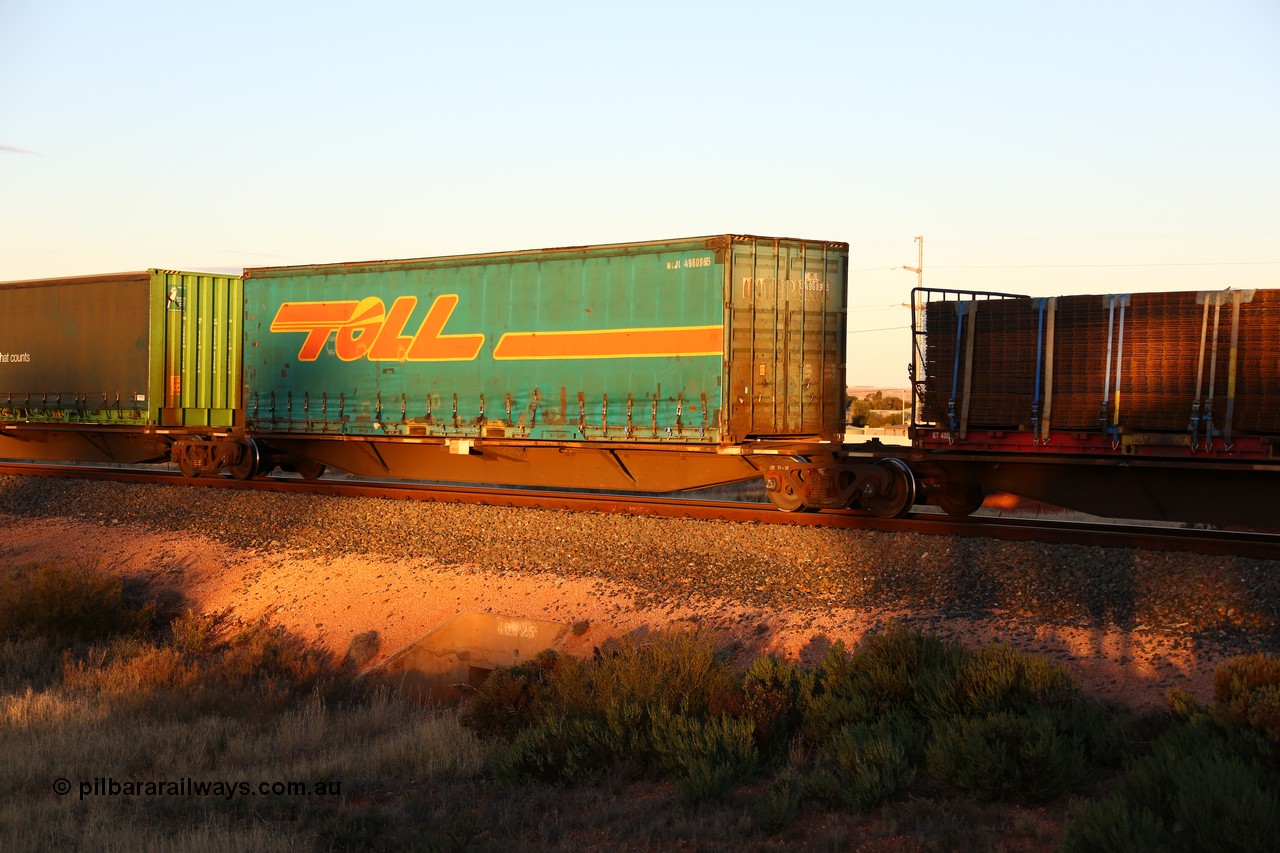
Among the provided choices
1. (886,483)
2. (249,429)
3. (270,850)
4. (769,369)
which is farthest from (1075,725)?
(249,429)

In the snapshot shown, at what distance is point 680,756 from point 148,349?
56.2 ft

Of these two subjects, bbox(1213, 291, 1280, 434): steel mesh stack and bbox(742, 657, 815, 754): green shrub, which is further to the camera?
bbox(1213, 291, 1280, 434): steel mesh stack

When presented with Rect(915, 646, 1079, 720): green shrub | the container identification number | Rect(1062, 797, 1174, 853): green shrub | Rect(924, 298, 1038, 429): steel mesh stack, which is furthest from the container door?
Rect(1062, 797, 1174, 853): green shrub

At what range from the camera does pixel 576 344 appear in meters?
17.1

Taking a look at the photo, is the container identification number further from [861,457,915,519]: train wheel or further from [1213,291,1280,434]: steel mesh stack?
[1213,291,1280,434]: steel mesh stack

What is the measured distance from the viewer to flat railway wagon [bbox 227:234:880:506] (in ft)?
52.1

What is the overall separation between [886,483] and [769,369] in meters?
2.43

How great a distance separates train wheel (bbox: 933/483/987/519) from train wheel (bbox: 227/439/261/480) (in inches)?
477

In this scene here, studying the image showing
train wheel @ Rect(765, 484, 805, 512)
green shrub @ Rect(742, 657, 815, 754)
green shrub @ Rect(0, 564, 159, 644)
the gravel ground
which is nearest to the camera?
green shrub @ Rect(742, 657, 815, 754)

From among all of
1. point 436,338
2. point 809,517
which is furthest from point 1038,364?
point 436,338

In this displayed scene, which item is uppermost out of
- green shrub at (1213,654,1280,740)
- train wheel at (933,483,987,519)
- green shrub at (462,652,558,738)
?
train wheel at (933,483,987,519)

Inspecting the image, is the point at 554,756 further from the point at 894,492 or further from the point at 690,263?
the point at 690,263

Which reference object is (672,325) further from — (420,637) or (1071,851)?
(1071,851)

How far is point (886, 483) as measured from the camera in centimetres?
1483
